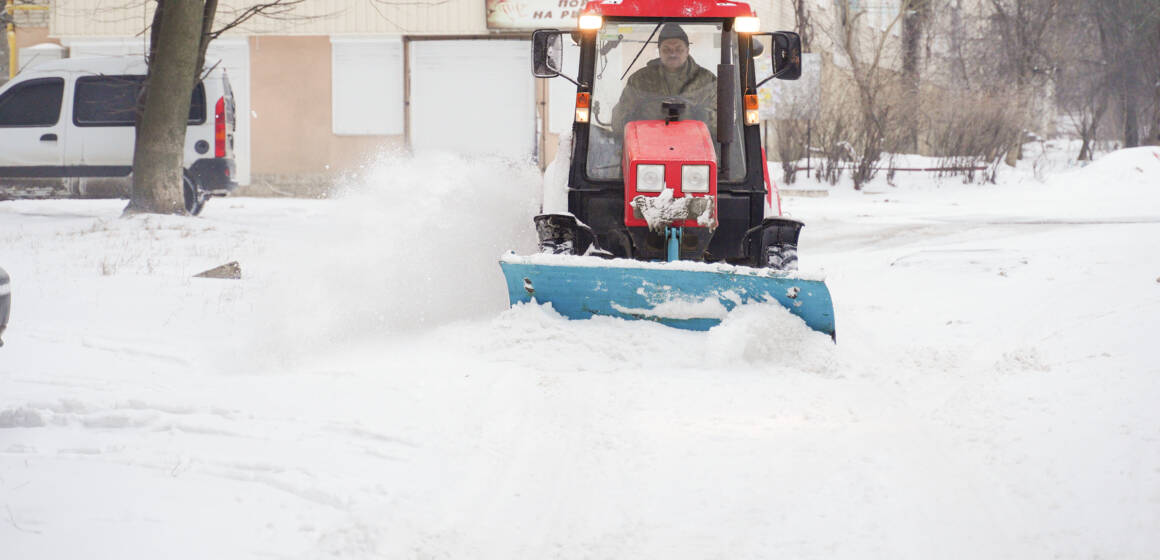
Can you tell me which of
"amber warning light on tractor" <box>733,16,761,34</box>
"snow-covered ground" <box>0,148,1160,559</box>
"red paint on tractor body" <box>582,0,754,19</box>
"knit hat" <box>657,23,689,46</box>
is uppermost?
"red paint on tractor body" <box>582,0,754,19</box>

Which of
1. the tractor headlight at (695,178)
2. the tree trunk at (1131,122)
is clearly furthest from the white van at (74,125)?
the tree trunk at (1131,122)

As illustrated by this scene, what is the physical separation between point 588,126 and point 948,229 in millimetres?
8150

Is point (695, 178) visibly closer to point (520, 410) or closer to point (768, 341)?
point (768, 341)

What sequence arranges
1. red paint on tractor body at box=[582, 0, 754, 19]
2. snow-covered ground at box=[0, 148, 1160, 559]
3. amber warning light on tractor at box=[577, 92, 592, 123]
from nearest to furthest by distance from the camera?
snow-covered ground at box=[0, 148, 1160, 559] < red paint on tractor body at box=[582, 0, 754, 19] < amber warning light on tractor at box=[577, 92, 592, 123]

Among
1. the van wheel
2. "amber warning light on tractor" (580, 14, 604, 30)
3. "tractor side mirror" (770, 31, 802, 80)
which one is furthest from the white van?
"tractor side mirror" (770, 31, 802, 80)

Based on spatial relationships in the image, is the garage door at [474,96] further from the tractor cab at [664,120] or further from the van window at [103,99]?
the tractor cab at [664,120]

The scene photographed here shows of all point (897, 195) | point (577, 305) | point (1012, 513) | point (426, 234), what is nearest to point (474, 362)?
point (577, 305)

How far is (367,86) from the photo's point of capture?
26219 millimetres

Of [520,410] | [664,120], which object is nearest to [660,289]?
[664,120]

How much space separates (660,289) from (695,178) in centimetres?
72

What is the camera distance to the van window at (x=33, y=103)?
1602cm

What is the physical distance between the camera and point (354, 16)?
26.0m

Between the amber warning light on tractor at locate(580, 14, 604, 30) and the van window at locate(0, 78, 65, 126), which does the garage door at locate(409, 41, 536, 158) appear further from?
the amber warning light on tractor at locate(580, 14, 604, 30)

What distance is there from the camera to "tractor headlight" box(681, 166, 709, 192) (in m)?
6.40
